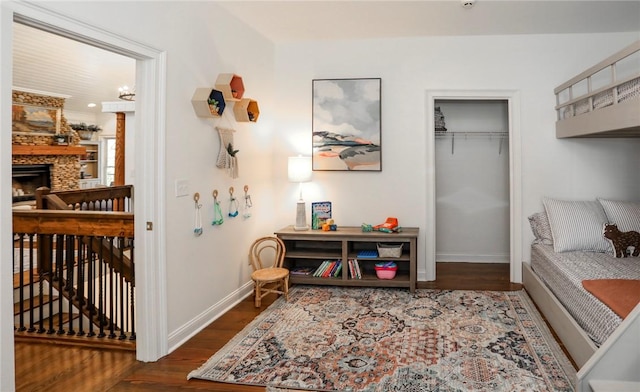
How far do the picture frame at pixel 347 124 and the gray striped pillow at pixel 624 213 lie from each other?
216cm

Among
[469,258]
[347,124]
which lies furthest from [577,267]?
[347,124]

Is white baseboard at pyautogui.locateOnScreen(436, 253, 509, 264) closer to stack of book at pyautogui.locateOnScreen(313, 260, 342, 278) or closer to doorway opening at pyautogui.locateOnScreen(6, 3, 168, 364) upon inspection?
stack of book at pyautogui.locateOnScreen(313, 260, 342, 278)

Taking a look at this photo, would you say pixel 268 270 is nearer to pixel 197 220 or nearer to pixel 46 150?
pixel 197 220

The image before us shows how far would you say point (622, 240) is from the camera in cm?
359

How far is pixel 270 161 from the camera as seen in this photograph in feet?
15.8

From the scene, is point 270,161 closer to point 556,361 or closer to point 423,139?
point 423,139

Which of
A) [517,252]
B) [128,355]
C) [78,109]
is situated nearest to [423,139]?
[517,252]

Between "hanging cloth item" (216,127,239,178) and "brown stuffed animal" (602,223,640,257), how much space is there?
321cm

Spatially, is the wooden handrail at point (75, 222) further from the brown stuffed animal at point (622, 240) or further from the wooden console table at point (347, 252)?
the brown stuffed animal at point (622, 240)

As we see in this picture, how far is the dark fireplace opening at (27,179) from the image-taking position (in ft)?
25.0

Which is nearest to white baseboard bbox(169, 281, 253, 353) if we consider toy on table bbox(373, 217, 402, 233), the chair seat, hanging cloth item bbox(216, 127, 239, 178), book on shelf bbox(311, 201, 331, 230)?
the chair seat

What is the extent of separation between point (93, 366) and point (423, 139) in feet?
11.6

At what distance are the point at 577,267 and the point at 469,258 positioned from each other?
2.27 meters

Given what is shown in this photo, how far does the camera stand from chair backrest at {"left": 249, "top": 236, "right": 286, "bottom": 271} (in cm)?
418
